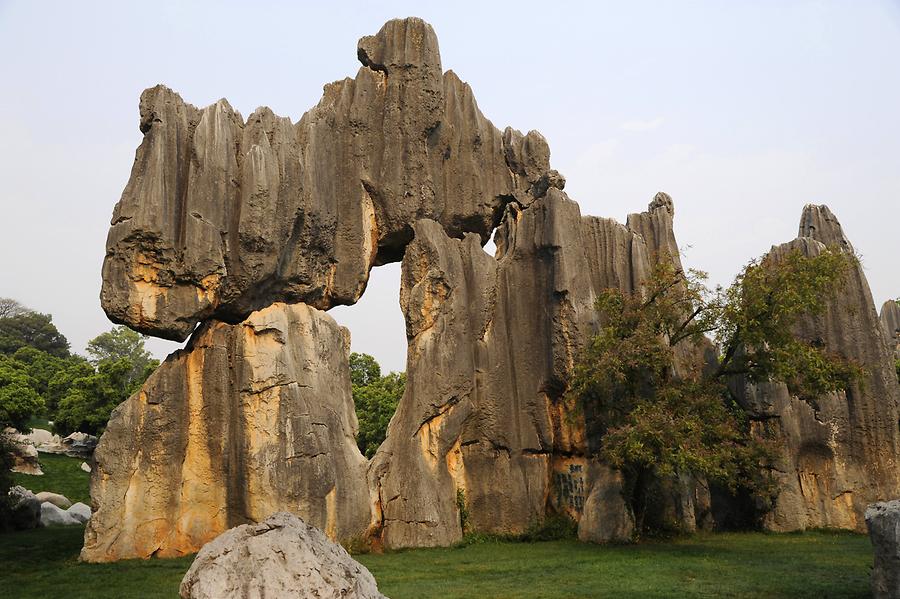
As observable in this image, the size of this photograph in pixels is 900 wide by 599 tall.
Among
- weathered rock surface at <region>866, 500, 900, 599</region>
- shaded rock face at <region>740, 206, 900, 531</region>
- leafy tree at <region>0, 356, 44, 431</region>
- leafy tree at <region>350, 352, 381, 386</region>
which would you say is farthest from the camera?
leafy tree at <region>350, 352, 381, 386</region>

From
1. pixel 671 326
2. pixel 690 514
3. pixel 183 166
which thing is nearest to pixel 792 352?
pixel 671 326

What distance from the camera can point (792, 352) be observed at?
69.8 feet

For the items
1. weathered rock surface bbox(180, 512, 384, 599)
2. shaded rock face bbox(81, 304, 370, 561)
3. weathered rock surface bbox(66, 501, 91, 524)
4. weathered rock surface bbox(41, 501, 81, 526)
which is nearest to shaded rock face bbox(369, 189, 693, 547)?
shaded rock face bbox(81, 304, 370, 561)

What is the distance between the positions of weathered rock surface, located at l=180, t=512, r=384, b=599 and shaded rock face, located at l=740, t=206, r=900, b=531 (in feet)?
63.5

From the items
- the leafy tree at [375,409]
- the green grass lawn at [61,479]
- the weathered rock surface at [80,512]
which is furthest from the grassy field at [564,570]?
the leafy tree at [375,409]

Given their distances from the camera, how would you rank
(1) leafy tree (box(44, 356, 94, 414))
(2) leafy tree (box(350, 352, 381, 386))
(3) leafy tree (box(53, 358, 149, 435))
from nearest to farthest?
(3) leafy tree (box(53, 358, 149, 435)), (1) leafy tree (box(44, 356, 94, 414)), (2) leafy tree (box(350, 352, 381, 386))

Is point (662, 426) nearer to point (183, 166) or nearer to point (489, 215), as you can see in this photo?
point (489, 215)

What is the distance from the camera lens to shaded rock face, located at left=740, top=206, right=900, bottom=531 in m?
25.2

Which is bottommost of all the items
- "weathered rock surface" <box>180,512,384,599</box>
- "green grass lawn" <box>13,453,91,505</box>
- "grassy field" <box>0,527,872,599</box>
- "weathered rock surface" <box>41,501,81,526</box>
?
"grassy field" <box>0,527,872,599</box>

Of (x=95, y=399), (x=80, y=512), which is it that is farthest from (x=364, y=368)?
(x=80, y=512)

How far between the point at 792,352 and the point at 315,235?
13.4m

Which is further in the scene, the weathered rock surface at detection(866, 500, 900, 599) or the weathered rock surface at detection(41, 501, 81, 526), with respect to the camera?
the weathered rock surface at detection(41, 501, 81, 526)

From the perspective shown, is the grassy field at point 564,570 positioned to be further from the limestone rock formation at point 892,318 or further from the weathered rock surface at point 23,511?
the limestone rock formation at point 892,318

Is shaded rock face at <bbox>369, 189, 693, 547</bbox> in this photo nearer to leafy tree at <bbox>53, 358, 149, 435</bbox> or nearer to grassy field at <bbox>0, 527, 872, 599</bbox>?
grassy field at <bbox>0, 527, 872, 599</bbox>
